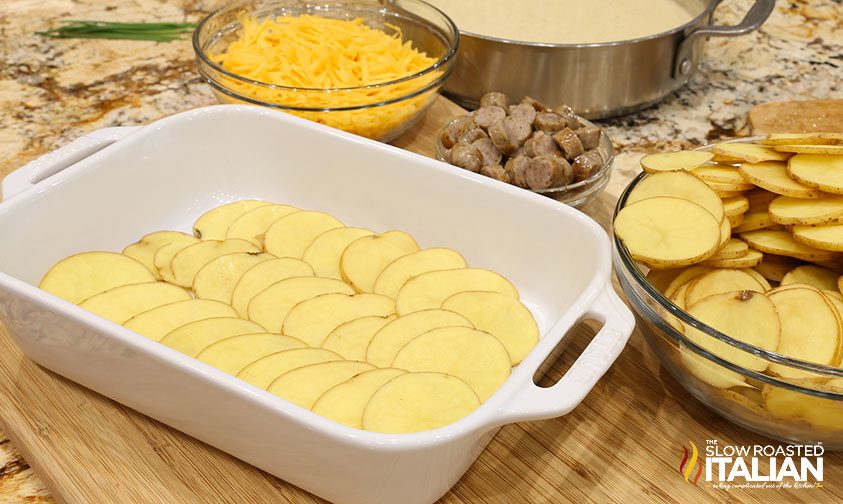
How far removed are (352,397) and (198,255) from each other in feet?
1.85

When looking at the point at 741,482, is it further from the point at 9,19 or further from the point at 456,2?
the point at 9,19

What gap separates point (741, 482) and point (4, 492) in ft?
3.51

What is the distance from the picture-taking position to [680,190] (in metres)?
1.34

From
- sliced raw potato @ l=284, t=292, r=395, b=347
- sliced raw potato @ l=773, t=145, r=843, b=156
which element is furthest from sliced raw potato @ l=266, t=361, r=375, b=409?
sliced raw potato @ l=773, t=145, r=843, b=156

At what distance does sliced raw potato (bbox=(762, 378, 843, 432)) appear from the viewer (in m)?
1.07

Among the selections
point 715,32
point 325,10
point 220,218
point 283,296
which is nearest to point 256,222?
point 220,218

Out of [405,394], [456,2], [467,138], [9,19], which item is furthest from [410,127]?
[9,19]

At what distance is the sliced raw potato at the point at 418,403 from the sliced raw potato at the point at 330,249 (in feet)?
1.48

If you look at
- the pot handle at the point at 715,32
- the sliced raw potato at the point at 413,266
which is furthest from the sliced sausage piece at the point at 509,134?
the pot handle at the point at 715,32

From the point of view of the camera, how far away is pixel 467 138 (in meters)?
1.65

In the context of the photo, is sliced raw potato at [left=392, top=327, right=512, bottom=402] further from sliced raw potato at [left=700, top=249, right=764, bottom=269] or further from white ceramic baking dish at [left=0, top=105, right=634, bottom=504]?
sliced raw potato at [left=700, top=249, right=764, bottom=269]

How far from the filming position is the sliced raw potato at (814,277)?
1.26 m

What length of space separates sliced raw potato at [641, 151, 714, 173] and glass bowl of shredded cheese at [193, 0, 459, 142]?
619 millimetres

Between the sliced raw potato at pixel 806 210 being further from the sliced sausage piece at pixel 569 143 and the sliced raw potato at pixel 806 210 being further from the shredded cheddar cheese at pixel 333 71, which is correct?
the shredded cheddar cheese at pixel 333 71
